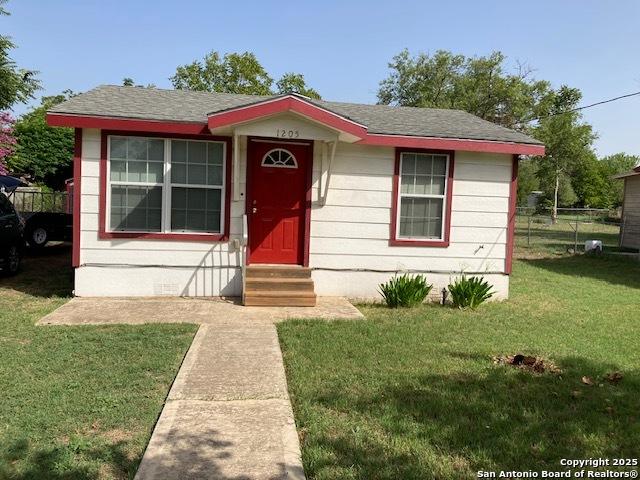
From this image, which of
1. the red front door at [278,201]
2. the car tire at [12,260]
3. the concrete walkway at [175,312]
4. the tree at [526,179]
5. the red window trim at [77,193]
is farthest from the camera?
the tree at [526,179]

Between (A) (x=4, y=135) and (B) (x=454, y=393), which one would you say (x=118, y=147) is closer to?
(B) (x=454, y=393)

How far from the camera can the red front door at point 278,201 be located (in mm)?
8461

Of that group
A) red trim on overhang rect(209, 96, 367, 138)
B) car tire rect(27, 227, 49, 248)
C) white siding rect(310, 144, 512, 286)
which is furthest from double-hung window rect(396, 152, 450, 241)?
car tire rect(27, 227, 49, 248)

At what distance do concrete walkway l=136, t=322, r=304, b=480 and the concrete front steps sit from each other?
7.39 feet

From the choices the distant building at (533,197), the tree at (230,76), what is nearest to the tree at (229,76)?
the tree at (230,76)

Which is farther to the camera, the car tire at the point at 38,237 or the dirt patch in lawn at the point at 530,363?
the car tire at the point at 38,237

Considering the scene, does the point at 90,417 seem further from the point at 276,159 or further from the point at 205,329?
the point at 276,159

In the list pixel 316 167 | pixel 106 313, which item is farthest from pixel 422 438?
pixel 316 167

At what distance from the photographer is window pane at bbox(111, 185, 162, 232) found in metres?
8.02

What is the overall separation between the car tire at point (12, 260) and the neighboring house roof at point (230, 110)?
11.0 ft

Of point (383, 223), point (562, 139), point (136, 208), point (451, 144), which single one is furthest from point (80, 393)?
point (562, 139)

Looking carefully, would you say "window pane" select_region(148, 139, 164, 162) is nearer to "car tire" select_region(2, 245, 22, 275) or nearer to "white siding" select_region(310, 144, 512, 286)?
"white siding" select_region(310, 144, 512, 286)

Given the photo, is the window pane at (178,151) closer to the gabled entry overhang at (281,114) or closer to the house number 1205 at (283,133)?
the gabled entry overhang at (281,114)

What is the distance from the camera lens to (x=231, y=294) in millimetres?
8453
